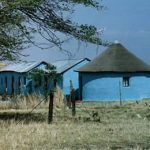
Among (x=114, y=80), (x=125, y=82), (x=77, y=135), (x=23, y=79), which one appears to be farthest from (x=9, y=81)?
(x=77, y=135)

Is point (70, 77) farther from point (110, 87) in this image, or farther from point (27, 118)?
point (27, 118)

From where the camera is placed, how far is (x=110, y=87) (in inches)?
1983

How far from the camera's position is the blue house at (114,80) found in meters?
50.5

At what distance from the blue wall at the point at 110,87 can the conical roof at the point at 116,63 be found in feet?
1.74

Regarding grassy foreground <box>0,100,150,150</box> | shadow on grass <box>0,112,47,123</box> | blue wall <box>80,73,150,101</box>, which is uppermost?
blue wall <box>80,73,150,101</box>

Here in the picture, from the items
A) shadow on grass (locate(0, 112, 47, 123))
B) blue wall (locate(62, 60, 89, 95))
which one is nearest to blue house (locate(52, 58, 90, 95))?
blue wall (locate(62, 60, 89, 95))

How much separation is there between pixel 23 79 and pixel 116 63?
555 inches

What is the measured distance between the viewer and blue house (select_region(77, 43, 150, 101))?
166ft

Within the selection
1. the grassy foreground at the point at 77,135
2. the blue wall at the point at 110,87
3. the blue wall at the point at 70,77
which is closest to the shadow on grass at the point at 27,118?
the grassy foreground at the point at 77,135

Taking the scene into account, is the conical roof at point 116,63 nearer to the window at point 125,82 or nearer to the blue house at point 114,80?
the blue house at point 114,80

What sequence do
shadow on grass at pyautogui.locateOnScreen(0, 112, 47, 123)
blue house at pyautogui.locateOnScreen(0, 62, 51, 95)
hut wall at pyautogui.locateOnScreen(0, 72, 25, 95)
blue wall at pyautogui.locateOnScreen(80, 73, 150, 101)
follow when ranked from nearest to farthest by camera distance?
shadow on grass at pyautogui.locateOnScreen(0, 112, 47, 123), blue wall at pyautogui.locateOnScreen(80, 73, 150, 101), blue house at pyautogui.locateOnScreen(0, 62, 51, 95), hut wall at pyautogui.locateOnScreen(0, 72, 25, 95)

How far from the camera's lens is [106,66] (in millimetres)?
51312

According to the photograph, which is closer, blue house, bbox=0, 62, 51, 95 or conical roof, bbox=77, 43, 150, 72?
conical roof, bbox=77, 43, 150, 72

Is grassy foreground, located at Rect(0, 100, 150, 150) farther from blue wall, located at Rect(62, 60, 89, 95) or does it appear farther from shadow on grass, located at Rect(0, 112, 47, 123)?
blue wall, located at Rect(62, 60, 89, 95)
